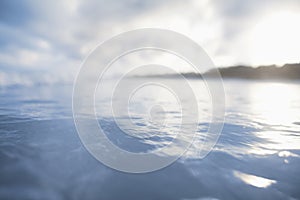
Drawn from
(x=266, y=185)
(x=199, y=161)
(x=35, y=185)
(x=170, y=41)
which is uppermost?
(x=170, y=41)

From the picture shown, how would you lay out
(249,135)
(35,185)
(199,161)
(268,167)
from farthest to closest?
(249,135) → (199,161) → (268,167) → (35,185)

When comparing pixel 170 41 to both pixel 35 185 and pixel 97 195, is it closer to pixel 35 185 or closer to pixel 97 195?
pixel 97 195

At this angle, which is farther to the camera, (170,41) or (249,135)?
(249,135)

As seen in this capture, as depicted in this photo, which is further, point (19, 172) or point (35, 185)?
point (19, 172)

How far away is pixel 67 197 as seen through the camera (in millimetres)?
2424

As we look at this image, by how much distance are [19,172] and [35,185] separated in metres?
0.63

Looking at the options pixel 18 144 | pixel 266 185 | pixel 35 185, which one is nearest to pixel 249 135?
pixel 266 185

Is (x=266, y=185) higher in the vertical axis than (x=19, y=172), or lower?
lower

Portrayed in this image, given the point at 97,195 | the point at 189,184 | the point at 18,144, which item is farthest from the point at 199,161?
the point at 18,144

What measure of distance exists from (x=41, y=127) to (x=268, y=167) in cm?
658

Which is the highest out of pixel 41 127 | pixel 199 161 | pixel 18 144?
pixel 41 127

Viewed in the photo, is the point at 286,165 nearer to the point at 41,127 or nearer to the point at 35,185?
the point at 35,185

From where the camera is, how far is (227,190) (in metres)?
2.66

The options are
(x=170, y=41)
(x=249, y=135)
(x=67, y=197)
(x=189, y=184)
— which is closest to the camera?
(x=67, y=197)
